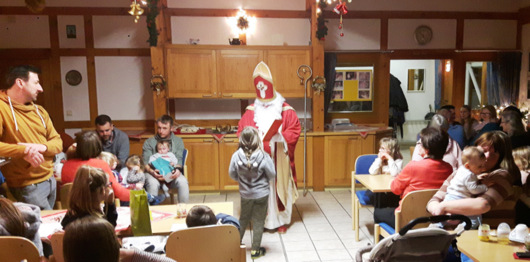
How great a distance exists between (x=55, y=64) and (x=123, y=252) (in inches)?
206

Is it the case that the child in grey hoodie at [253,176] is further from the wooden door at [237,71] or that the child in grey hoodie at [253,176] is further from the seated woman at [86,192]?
the wooden door at [237,71]

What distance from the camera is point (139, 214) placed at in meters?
2.22

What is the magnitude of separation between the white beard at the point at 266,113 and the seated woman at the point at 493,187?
1.97 meters

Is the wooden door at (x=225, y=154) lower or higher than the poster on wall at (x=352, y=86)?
lower

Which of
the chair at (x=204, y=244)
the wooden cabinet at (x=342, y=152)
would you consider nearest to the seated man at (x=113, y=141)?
the chair at (x=204, y=244)

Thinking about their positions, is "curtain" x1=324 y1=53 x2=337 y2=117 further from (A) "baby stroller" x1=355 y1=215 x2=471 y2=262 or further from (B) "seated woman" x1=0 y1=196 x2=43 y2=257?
(B) "seated woman" x1=0 y1=196 x2=43 y2=257

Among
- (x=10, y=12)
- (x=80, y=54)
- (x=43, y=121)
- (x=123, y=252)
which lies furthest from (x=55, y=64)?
(x=123, y=252)

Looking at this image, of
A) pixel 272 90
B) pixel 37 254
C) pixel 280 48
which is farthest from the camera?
pixel 280 48

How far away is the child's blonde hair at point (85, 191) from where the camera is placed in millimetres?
2080

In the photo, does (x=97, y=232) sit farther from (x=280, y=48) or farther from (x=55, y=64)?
(x=55, y=64)

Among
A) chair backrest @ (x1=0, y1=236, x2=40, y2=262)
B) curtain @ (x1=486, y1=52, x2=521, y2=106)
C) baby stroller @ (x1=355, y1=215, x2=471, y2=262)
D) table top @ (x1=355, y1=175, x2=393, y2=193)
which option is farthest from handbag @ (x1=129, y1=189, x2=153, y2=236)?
curtain @ (x1=486, y1=52, x2=521, y2=106)

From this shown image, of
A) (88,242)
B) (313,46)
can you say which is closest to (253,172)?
(88,242)

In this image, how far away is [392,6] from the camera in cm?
629

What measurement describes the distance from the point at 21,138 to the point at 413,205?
2.95 meters
